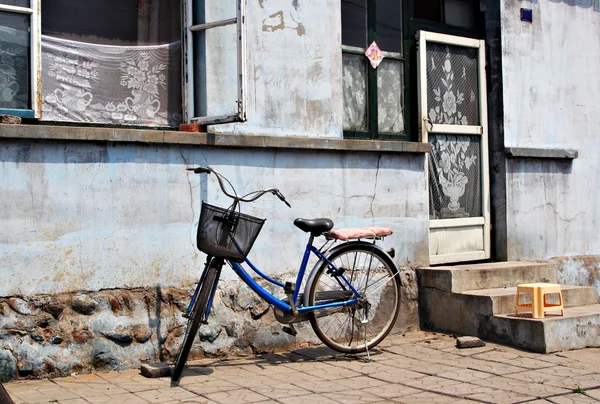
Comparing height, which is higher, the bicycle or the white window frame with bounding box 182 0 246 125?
the white window frame with bounding box 182 0 246 125

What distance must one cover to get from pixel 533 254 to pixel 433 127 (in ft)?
6.07

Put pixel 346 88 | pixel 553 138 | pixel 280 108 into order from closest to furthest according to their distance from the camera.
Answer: pixel 280 108 → pixel 346 88 → pixel 553 138

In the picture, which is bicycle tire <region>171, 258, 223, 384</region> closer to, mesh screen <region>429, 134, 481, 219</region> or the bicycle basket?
the bicycle basket

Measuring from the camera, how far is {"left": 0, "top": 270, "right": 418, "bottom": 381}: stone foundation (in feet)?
18.2

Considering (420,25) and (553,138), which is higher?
(420,25)

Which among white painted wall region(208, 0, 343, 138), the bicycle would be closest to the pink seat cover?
the bicycle

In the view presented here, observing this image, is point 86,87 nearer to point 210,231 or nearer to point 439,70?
point 210,231

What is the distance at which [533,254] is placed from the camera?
8.59 m

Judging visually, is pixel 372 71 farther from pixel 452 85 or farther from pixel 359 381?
pixel 359 381

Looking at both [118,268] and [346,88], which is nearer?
[118,268]

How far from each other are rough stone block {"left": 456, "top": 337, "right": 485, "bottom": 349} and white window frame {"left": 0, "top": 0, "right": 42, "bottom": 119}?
388 centimetres

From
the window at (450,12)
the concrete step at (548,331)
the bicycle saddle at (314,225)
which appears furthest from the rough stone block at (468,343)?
the window at (450,12)

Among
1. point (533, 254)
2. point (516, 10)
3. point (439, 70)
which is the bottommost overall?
point (533, 254)

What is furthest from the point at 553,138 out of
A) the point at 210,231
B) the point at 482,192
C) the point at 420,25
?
the point at 210,231
